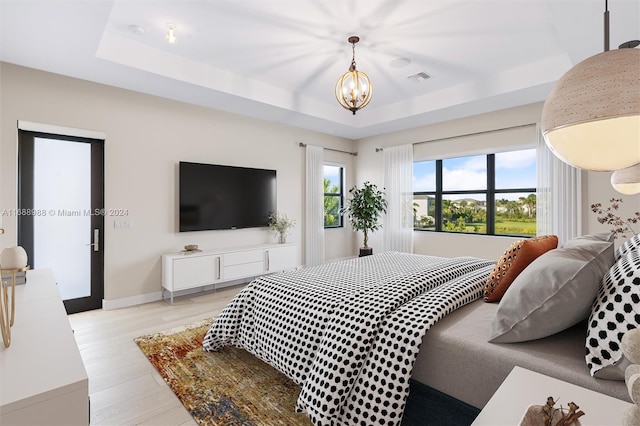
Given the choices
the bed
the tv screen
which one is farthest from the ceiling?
the bed

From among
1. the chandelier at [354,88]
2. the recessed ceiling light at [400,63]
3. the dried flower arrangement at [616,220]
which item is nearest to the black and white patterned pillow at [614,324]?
the dried flower arrangement at [616,220]

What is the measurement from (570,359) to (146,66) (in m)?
4.01

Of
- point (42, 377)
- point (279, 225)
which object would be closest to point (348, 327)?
point (42, 377)

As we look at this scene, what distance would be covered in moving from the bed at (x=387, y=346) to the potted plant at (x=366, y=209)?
3.57m

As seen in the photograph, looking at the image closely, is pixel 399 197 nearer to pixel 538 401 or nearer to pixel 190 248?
pixel 190 248

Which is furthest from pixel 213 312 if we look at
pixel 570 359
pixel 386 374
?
pixel 570 359

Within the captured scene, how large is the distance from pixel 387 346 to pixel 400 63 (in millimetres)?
3236

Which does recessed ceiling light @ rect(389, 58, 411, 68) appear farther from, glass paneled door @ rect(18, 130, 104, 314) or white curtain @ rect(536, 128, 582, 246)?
glass paneled door @ rect(18, 130, 104, 314)

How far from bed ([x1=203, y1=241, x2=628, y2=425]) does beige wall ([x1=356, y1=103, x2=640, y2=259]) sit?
288 centimetres

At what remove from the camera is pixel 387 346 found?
1.47 meters

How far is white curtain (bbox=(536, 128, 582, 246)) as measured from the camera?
156 inches

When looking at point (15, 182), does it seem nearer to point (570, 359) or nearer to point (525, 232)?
point (570, 359)

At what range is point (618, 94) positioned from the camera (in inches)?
28.3

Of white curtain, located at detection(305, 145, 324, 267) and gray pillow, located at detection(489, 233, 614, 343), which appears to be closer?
gray pillow, located at detection(489, 233, 614, 343)
